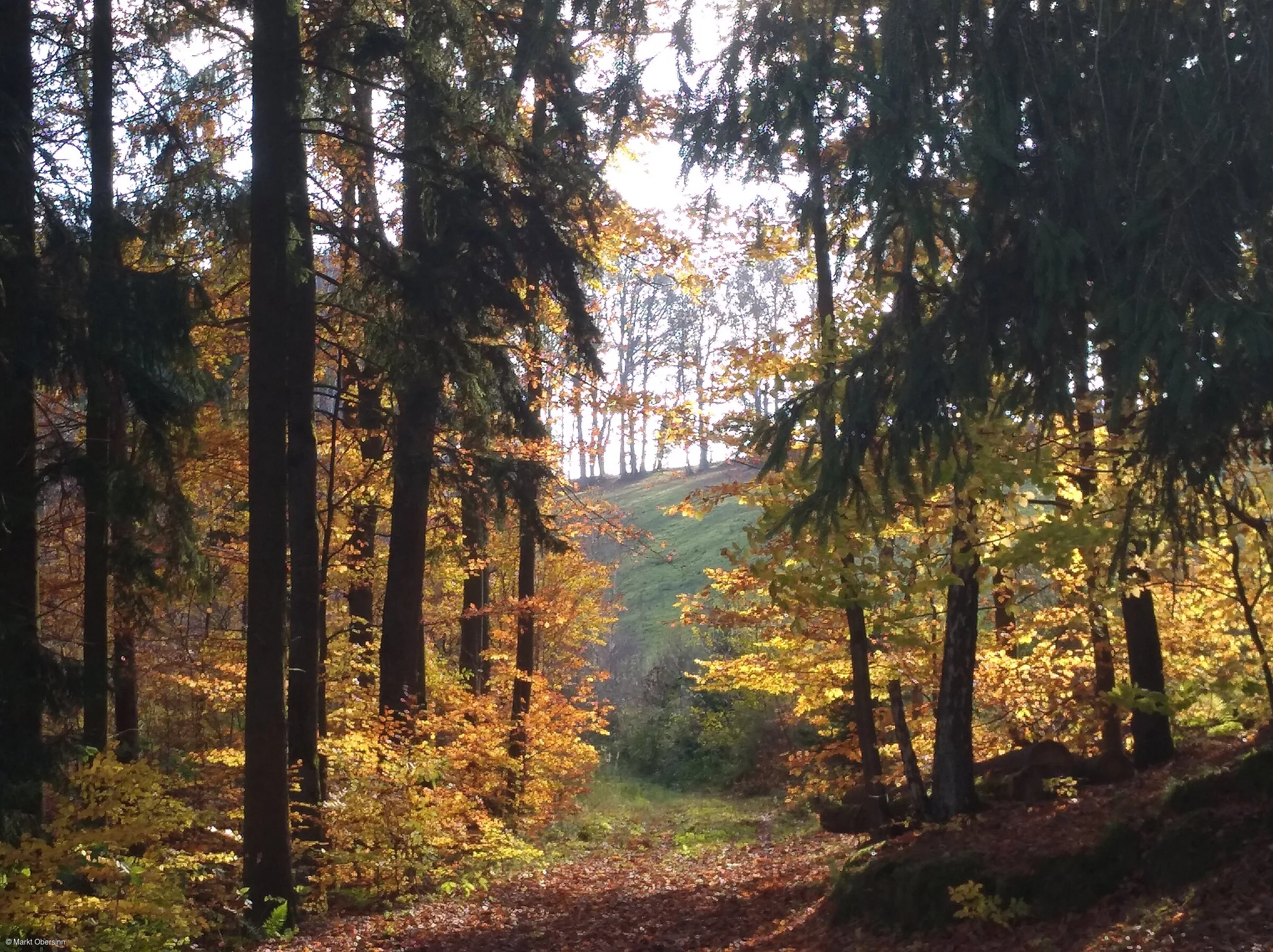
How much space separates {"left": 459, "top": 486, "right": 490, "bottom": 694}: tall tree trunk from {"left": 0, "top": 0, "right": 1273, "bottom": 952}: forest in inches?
5.9

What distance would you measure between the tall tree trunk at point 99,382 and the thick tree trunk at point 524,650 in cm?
649

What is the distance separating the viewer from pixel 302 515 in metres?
11.0

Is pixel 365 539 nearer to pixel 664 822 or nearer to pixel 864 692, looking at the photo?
pixel 664 822

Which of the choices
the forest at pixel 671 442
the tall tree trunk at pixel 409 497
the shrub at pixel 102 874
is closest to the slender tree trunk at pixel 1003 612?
the forest at pixel 671 442

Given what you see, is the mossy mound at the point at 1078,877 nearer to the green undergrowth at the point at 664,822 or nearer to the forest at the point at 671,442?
the forest at the point at 671,442

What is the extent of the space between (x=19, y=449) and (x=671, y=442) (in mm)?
7041

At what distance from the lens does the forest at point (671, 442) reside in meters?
6.59

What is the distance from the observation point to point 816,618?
1242cm

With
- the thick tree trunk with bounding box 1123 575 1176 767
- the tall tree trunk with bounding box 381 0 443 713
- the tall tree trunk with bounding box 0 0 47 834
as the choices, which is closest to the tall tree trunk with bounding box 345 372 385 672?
the tall tree trunk with bounding box 381 0 443 713

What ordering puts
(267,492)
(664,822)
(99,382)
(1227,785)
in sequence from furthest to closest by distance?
(664,822) < (267,492) < (99,382) < (1227,785)

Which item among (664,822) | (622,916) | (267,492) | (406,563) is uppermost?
(267,492)

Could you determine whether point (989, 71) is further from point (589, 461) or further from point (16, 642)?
point (589, 461)

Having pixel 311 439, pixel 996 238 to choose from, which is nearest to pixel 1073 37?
pixel 996 238

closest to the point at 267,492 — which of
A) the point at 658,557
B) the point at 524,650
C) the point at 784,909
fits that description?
the point at 784,909
